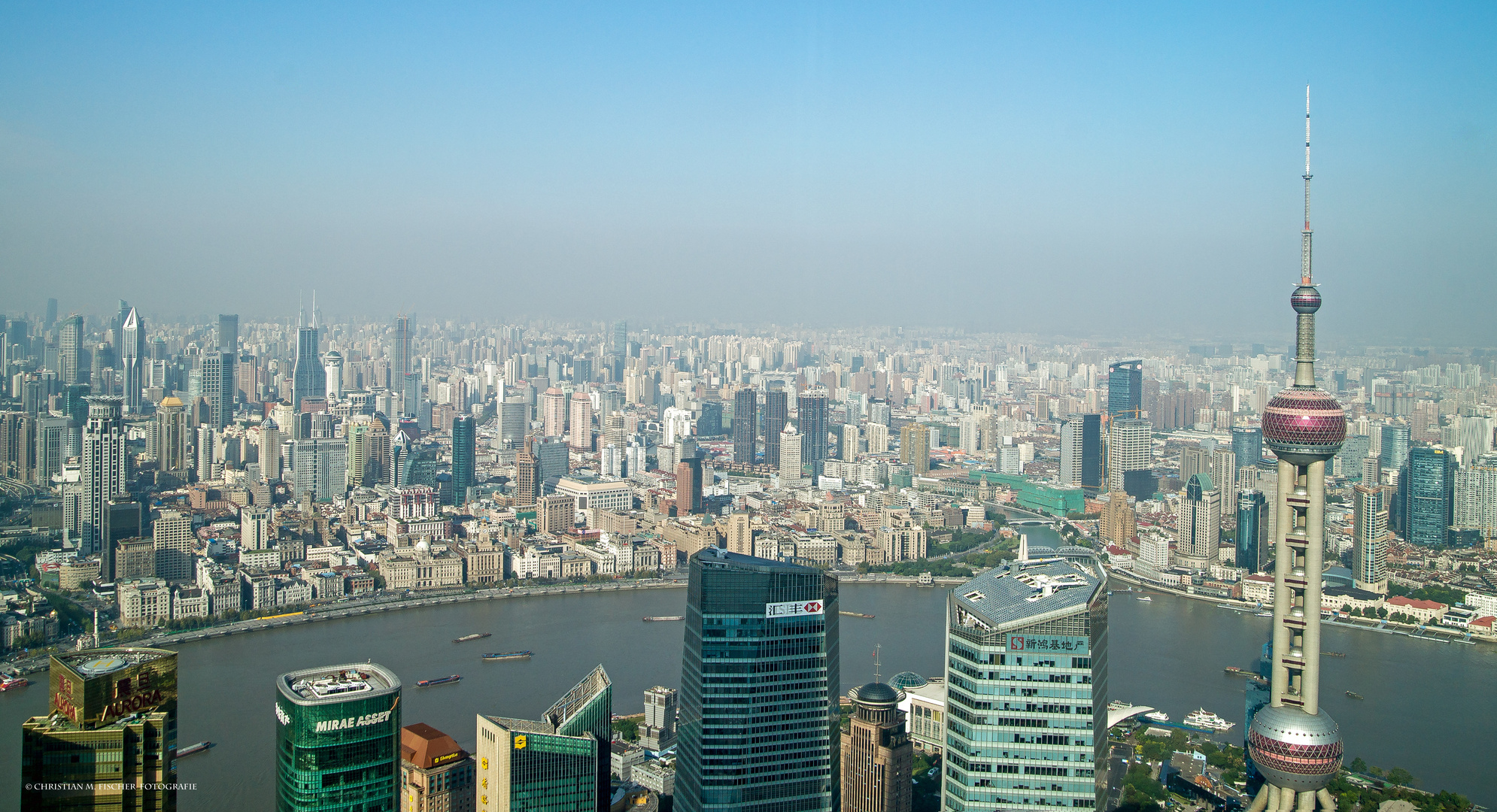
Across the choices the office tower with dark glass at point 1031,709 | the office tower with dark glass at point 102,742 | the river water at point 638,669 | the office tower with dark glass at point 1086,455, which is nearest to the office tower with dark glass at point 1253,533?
the river water at point 638,669

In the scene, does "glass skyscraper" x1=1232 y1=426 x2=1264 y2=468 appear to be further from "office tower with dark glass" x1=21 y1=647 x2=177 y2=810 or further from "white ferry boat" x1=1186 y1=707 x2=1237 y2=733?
"office tower with dark glass" x1=21 y1=647 x2=177 y2=810

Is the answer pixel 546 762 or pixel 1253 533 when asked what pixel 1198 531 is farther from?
pixel 546 762

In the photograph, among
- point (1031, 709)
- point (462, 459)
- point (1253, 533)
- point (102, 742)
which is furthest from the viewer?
point (462, 459)

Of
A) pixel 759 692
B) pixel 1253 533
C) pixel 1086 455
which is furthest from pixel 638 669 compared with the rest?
pixel 1086 455

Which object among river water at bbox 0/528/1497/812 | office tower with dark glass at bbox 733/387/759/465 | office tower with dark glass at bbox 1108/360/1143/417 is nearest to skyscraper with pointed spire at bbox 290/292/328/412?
office tower with dark glass at bbox 733/387/759/465

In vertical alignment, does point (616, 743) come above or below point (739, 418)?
below

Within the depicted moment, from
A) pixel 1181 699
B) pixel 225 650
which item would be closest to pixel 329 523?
pixel 225 650

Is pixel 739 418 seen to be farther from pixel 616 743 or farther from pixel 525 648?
pixel 616 743
